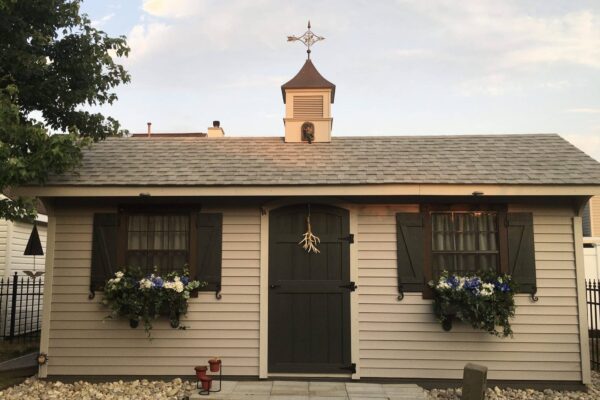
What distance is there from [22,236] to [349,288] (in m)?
8.65

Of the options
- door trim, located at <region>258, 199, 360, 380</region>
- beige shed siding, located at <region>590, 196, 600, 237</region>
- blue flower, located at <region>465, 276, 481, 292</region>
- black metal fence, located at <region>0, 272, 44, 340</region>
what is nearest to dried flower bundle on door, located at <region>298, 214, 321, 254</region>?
door trim, located at <region>258, 199, 360, 380</region>

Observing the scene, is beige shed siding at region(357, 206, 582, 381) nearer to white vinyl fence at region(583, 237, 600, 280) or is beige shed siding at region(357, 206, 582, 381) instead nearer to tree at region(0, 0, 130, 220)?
tree at region(0, 0, 130, 220)

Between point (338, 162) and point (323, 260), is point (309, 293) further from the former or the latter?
point (338, 162)

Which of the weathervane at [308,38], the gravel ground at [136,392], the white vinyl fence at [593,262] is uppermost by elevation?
the weathervane at [308,38]

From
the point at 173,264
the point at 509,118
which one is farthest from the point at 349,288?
the point at 509,118

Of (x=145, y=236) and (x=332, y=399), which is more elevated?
(x=145, y=236)

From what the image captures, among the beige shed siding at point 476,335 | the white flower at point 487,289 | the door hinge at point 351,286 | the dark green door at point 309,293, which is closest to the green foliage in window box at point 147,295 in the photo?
the dark green door at point 309,293

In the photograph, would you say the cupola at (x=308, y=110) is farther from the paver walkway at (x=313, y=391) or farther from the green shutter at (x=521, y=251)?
the paver walkway at (x=313, y=391)

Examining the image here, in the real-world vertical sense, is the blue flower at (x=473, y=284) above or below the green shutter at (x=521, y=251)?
below

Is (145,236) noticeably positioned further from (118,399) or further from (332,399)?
(332,399)

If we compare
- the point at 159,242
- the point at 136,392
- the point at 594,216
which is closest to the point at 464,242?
the point at 159,242

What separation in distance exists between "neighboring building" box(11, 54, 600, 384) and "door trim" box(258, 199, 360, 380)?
2cm

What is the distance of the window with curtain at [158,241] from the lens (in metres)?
6.37

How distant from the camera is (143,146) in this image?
7559 millimetres
